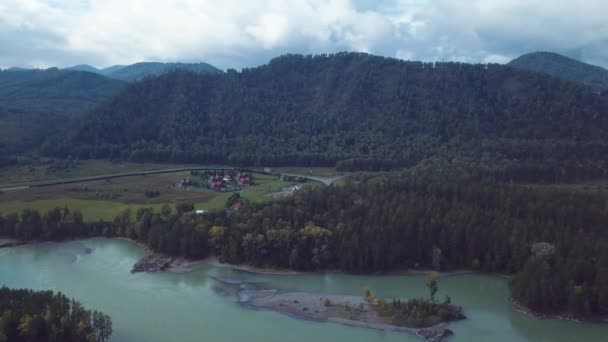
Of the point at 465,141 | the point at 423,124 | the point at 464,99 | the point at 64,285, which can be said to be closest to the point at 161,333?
the point at 64,285

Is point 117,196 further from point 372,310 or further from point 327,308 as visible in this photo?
point 372,310

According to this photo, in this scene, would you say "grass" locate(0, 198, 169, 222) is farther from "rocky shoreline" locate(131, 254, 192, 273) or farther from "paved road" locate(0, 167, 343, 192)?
"rocky shoreline" locate(131, 254, 192, 273)

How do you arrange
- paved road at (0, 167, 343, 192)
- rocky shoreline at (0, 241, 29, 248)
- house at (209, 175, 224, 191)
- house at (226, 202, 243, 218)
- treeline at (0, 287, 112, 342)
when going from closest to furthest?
treeline at (0, 287, 112, 342), rocky shoreline at (0, 241, 29, 248), house at (226, 202, 243, 218), paved road at (0, 167, 343, 192), house at (209, 175, 224, 191)

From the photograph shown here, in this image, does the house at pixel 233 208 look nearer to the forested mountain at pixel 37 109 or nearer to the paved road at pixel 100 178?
the paved road at pixel 100 178

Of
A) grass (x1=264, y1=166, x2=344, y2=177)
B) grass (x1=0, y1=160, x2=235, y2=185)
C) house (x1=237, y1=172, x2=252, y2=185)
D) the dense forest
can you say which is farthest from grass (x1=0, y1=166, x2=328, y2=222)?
grass (x1=264, y1=166, x2=344, y2=177)

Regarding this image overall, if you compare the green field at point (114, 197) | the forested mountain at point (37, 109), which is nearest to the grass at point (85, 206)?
the green field at point (114, 197)

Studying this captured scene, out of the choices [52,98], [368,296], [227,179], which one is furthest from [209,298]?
[52,98]
